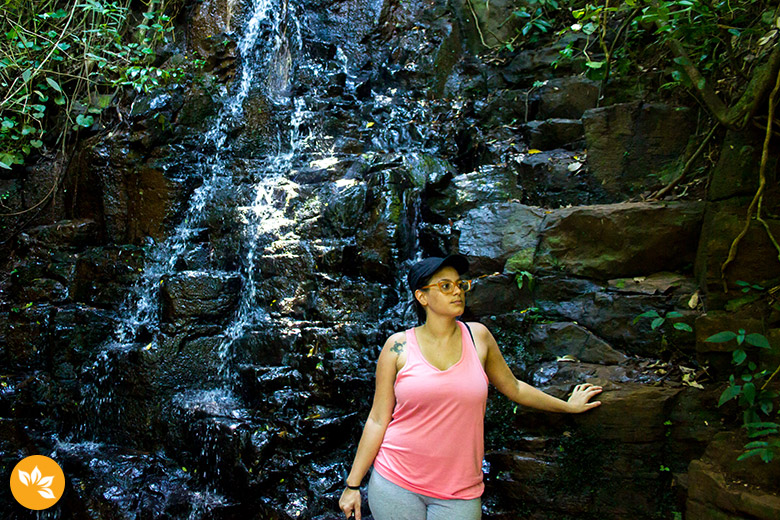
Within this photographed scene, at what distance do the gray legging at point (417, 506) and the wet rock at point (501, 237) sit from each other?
2.44 meters

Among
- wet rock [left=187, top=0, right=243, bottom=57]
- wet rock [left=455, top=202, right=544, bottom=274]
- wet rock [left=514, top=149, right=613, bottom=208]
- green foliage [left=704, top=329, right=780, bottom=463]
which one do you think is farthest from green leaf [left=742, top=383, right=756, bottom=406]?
wet rock [left=187, top=0, right=243, bottom=57]

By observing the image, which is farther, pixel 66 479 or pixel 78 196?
pixel 78 196

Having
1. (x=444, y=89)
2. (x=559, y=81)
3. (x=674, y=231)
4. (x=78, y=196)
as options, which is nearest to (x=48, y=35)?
(x=78, y=196)

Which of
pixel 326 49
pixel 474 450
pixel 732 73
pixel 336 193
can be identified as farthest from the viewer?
pixel 326 49

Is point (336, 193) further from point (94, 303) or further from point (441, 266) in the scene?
point (441, 266)

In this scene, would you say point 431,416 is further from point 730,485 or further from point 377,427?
point 730,485

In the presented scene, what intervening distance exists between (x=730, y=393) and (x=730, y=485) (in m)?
0.47

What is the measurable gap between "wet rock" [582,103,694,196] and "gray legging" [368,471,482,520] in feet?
11.1

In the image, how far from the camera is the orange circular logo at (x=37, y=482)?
4.54 metres

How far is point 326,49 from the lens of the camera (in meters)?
8.50

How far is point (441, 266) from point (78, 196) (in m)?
6.23

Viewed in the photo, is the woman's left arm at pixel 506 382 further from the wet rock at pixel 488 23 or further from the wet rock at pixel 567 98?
the wet rock at pixel 488 23

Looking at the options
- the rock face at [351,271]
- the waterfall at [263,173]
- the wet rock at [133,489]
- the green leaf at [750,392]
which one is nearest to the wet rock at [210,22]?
the rock face at [351,271]

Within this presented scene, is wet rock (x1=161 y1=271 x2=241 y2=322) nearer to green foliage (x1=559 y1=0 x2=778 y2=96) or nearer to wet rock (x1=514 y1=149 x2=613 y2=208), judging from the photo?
wet rock (x1=514 y1=149 x2=613 y2=208)
